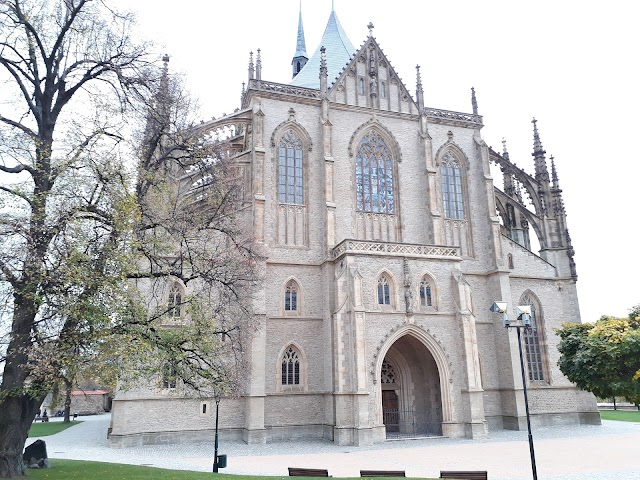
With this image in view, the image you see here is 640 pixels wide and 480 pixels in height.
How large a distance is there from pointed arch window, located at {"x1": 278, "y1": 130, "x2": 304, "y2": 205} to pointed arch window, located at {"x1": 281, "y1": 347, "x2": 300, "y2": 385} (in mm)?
8954

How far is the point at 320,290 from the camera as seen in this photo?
2933 centimetres

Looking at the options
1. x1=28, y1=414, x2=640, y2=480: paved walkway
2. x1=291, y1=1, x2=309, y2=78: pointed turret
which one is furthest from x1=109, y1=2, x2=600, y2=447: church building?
x1=291, y1=1, x2=309, y2=78: pointed turret

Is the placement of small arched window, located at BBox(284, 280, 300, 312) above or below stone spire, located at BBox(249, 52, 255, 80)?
below

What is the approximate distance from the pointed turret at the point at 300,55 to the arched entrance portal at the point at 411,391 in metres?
36.5

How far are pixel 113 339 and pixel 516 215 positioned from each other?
105ft

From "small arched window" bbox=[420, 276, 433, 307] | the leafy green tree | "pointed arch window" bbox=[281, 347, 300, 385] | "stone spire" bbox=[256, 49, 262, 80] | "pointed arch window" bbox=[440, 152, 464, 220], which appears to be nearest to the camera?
the leafy green tree

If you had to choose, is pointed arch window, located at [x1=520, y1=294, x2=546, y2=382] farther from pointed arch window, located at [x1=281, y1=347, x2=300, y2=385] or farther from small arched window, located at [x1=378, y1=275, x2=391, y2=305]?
pointed arch window, located at [x1=281, y1=347, x2=300, y2=385]

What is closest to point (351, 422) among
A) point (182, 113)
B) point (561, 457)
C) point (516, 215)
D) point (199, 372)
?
point (561, 457)

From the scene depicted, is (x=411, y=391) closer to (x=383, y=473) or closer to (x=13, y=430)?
(x=383, y=473)

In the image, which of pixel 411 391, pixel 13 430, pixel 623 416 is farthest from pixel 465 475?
pixel 623 416

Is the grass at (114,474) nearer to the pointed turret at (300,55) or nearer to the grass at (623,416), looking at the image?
the grass at (623,416)

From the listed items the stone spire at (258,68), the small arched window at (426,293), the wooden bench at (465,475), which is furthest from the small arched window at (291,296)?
the wooden bench at (465,475)

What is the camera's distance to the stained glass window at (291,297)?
2872 centimetres

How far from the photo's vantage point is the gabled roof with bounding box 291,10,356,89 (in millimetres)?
37031
